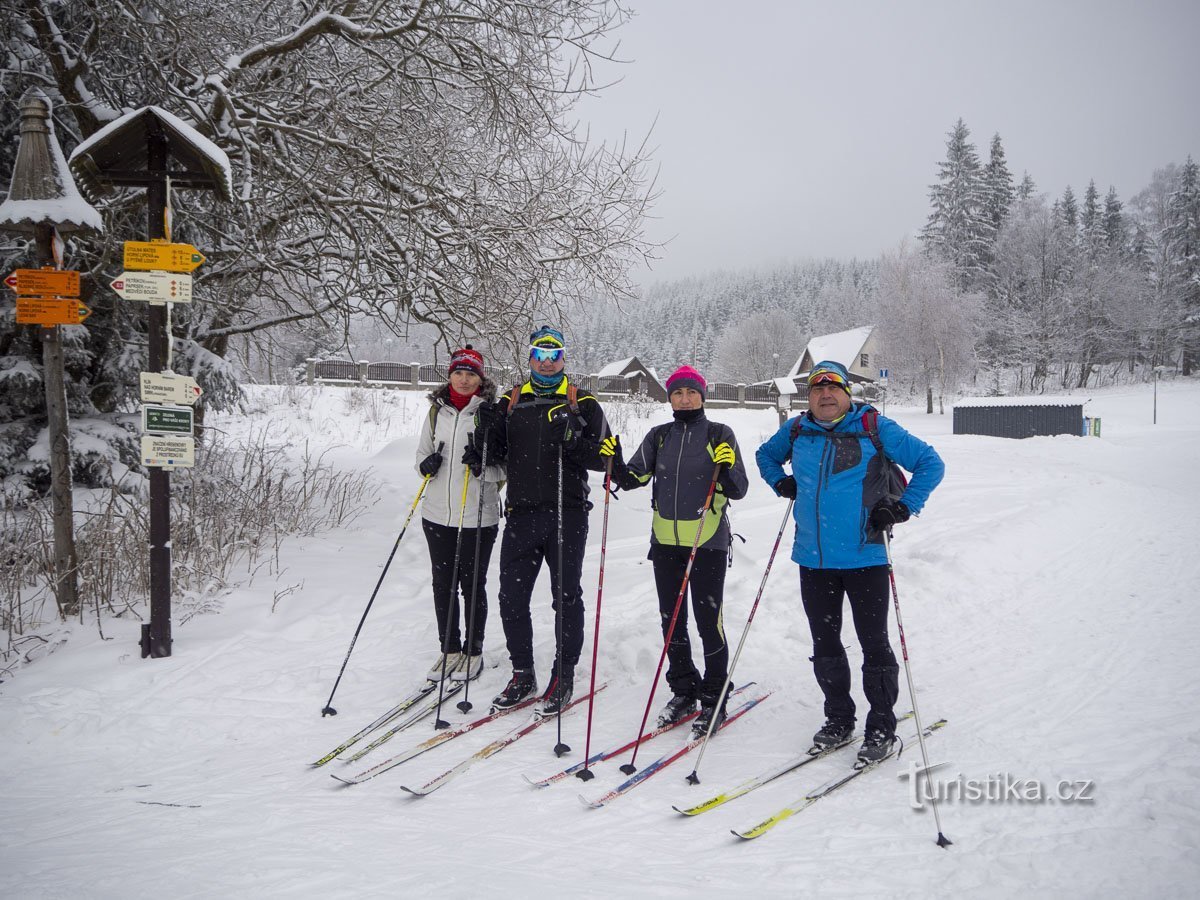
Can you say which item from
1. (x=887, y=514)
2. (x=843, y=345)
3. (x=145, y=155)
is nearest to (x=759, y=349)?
(x=843, y=345)

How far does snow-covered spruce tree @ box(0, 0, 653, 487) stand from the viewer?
596 cm

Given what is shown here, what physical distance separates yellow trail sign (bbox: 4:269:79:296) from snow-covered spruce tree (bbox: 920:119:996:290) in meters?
46.0

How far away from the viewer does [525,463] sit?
4.06 meters

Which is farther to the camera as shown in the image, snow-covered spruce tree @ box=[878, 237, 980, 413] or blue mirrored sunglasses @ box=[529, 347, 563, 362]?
snow-covered spruce tree @ box=[878, 237, 980, 413]

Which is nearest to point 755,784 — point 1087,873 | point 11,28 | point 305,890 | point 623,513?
point 1087,873

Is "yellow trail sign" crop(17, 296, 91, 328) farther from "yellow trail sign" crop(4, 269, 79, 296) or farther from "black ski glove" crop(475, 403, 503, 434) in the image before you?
"black ski glove" crop(475, 403, 503, 434)

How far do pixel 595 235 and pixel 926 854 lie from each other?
6.38 m

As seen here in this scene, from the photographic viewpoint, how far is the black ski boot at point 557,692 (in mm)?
3904

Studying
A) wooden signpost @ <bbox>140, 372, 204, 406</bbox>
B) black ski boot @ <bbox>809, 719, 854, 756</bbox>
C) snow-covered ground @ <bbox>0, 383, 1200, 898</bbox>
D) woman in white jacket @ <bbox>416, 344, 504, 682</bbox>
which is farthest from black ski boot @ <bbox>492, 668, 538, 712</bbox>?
wooden signpost @ <bbox>140, 372, 204, 406</bbox>

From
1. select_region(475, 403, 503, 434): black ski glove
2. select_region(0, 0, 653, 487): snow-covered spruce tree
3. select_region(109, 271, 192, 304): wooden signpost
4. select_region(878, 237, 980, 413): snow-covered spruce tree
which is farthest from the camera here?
select_region(878, 237, 980, 413): snow-covered spruce tree

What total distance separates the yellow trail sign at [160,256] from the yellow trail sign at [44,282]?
75 cm

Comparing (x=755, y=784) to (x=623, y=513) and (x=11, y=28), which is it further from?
(x=11, y=28)

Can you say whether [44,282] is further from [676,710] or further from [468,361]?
[676,710]

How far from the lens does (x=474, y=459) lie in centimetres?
434
